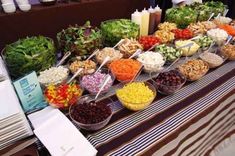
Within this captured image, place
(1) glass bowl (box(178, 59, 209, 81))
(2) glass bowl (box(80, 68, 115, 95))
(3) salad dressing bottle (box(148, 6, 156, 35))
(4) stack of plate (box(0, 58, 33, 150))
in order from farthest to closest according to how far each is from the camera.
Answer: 1. (3) salad dressing bottle (box(148, 6, 156, 35))
2. (1) glass bowl (box(178, 59, 209, 81))
3. (2) glass bowl (box(80, 68, 115, 95))
4. (4) stack of plate (box(0, 58, 33, 150))

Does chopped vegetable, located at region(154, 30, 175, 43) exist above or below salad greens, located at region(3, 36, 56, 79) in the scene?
below

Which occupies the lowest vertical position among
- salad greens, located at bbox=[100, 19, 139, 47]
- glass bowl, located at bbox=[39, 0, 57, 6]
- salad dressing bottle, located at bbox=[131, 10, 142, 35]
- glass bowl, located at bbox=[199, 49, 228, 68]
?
glass bowl, located at bbox=[199, 49, 228, 68]

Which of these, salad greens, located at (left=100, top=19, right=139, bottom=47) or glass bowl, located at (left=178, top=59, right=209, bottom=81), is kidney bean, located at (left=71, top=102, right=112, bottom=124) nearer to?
glass bowl, located at (left=178, top=59, right=209, bottom=81)

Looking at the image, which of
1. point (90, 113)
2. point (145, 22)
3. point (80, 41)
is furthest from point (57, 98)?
point (145, 22)

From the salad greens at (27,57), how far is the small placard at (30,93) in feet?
0.66

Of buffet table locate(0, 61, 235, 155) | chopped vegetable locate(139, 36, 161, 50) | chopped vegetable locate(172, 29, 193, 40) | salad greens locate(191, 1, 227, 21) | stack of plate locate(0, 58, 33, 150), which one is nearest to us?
stack of plate locate(0, 58, 33, 150)

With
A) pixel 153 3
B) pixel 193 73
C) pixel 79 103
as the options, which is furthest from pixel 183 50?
pixel 153 3

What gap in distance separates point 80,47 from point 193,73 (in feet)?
2.04

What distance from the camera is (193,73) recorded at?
1.18m

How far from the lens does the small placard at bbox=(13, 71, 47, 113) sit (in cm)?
90

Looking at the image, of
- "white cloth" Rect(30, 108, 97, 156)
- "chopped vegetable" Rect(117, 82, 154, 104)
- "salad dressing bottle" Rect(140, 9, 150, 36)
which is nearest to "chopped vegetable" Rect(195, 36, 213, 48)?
"salad dressing bottle" Rect(140, 9, 150, 36)

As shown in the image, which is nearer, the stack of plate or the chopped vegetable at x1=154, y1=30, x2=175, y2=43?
the stack of plate

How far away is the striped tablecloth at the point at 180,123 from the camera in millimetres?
856

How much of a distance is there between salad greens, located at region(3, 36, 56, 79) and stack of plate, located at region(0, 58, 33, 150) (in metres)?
0.33
